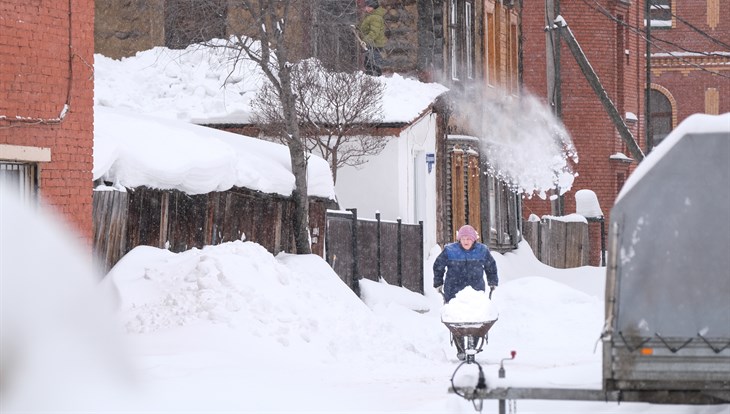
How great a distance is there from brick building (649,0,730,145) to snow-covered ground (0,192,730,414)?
33.7 metres

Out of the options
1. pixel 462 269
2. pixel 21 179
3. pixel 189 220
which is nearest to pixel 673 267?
pixel 462 269

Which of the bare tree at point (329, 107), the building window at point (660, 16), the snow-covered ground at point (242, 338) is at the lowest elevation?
the snow-covered ground at point (242, 338)

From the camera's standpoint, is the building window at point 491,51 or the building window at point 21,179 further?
the building window at point 491,51

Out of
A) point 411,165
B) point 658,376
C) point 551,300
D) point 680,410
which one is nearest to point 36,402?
point 658,376

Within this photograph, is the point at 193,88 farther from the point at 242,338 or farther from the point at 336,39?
the point at 242,338

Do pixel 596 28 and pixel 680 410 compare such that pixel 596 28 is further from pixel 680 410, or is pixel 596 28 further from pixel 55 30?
pixel 680 410

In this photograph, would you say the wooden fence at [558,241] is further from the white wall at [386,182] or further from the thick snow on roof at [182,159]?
the thick snow on roof at [182,159]

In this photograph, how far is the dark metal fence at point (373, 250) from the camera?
23844mm

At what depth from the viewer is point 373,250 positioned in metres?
25.5

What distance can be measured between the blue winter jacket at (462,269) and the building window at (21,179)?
4534mm

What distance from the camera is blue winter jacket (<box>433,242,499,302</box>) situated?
16844 millimetres

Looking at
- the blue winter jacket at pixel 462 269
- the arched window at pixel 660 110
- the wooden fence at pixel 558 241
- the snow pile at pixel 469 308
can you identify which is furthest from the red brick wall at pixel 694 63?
the snow pile at pixel 469 308

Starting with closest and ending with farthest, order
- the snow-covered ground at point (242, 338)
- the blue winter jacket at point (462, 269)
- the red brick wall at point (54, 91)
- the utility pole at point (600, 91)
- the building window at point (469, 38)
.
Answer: the snow-covered ground at point (242, 338)
the red brick wall at point (54, 91)
the blue winter jacket at point (462, 269)
the utility pole at point (600, 91)
the building window at point (469, 38)

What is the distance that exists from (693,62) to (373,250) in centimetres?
3555
